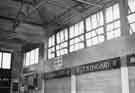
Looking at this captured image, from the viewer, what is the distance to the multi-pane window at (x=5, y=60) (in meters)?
19.4

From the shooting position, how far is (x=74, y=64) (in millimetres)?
12344

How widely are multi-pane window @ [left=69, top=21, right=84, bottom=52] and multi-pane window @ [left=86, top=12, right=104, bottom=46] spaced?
23.9 inches

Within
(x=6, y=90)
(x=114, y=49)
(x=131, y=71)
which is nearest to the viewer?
(x=131, y=71)

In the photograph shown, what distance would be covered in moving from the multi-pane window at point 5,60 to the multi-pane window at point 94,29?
11.1 meters

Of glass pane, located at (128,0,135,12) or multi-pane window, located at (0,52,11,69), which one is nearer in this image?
glass pane, located at (128,0,135,12)

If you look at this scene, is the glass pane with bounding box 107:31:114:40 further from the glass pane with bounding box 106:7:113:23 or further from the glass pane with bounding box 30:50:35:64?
the glass pane with bounding box 30:50:35:64

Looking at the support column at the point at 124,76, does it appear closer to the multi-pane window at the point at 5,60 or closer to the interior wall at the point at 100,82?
the interior wall at the point at 100,82

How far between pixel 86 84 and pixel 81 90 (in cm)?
64

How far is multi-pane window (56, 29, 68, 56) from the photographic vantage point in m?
14.2

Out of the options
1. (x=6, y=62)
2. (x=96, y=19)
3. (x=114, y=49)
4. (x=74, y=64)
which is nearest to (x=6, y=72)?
(x=6, y=62)

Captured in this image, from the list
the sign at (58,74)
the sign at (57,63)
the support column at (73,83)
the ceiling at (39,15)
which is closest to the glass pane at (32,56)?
the ceiling at (39,15)

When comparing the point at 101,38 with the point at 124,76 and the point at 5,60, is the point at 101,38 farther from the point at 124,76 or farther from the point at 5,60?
the point at 5,60

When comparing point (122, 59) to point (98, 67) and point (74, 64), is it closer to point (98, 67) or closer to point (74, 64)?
point (98, 67)

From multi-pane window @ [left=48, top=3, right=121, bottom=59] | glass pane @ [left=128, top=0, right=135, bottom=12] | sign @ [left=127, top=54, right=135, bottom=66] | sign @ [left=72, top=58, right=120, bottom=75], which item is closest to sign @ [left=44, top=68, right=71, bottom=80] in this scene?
sign @ [left=72, top=58, right=120, bottom=75]
